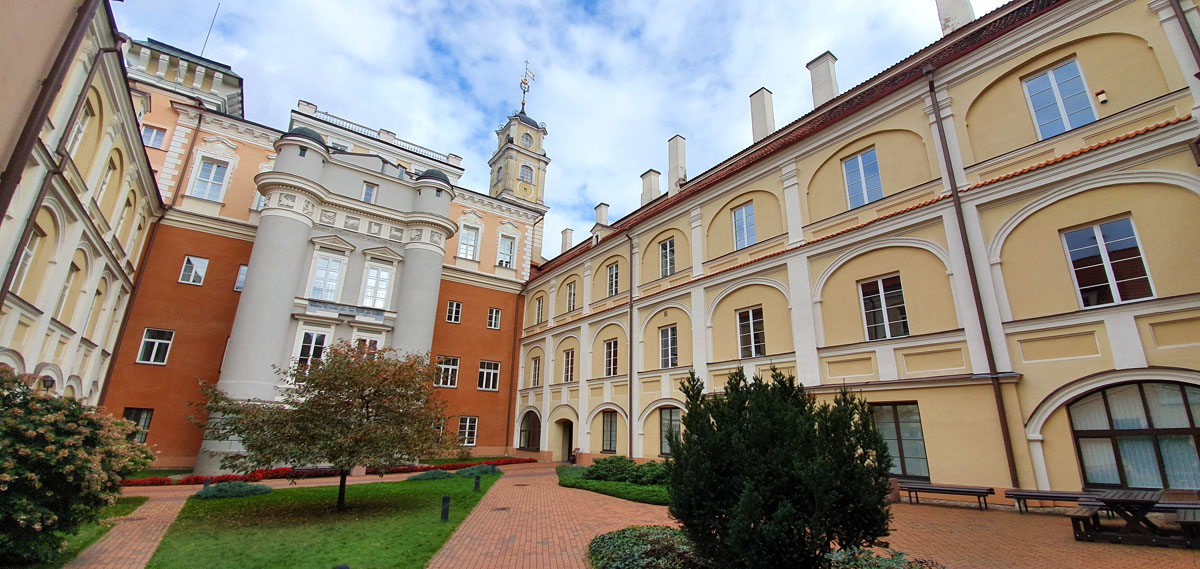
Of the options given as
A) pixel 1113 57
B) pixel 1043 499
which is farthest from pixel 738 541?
pixel 1113 57

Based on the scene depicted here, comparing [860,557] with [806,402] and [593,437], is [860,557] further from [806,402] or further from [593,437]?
[593,437]

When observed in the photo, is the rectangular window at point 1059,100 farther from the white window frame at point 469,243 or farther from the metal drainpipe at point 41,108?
the white window frame at point 469,243

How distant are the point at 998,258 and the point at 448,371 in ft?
73.6

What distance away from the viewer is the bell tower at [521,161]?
34.5 metres

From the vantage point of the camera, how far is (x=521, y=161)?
35.2 metres

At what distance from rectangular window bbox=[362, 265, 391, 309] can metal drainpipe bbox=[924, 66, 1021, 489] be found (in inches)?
841

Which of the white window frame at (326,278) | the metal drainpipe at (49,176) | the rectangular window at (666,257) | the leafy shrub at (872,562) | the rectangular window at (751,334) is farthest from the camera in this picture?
the white window frame at (326,278)

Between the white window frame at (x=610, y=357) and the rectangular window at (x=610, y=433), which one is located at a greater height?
the white window frame at (x=610, y=357)

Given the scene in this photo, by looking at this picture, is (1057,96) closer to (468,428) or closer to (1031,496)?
(1031,496)

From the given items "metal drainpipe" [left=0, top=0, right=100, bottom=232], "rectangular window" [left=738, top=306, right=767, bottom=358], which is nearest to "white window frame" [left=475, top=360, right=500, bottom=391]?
"rectangular window" [left=738, top=306, right=767, bottom=358]

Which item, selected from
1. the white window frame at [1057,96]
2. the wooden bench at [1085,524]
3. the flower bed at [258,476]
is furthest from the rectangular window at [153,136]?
the wooden bench at [1085,524]

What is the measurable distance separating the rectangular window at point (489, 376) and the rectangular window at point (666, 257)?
39.5ft

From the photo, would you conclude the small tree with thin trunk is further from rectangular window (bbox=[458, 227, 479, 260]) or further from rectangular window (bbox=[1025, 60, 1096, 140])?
rectangular window (bbox=[458, 227, 479, 260])

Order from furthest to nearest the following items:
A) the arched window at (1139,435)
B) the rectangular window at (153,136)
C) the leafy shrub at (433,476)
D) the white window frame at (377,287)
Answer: the white window frame at (377,287), the rectangular window at (153,136), the leafy shrub at (433,476), the arched window at (1139,435)
